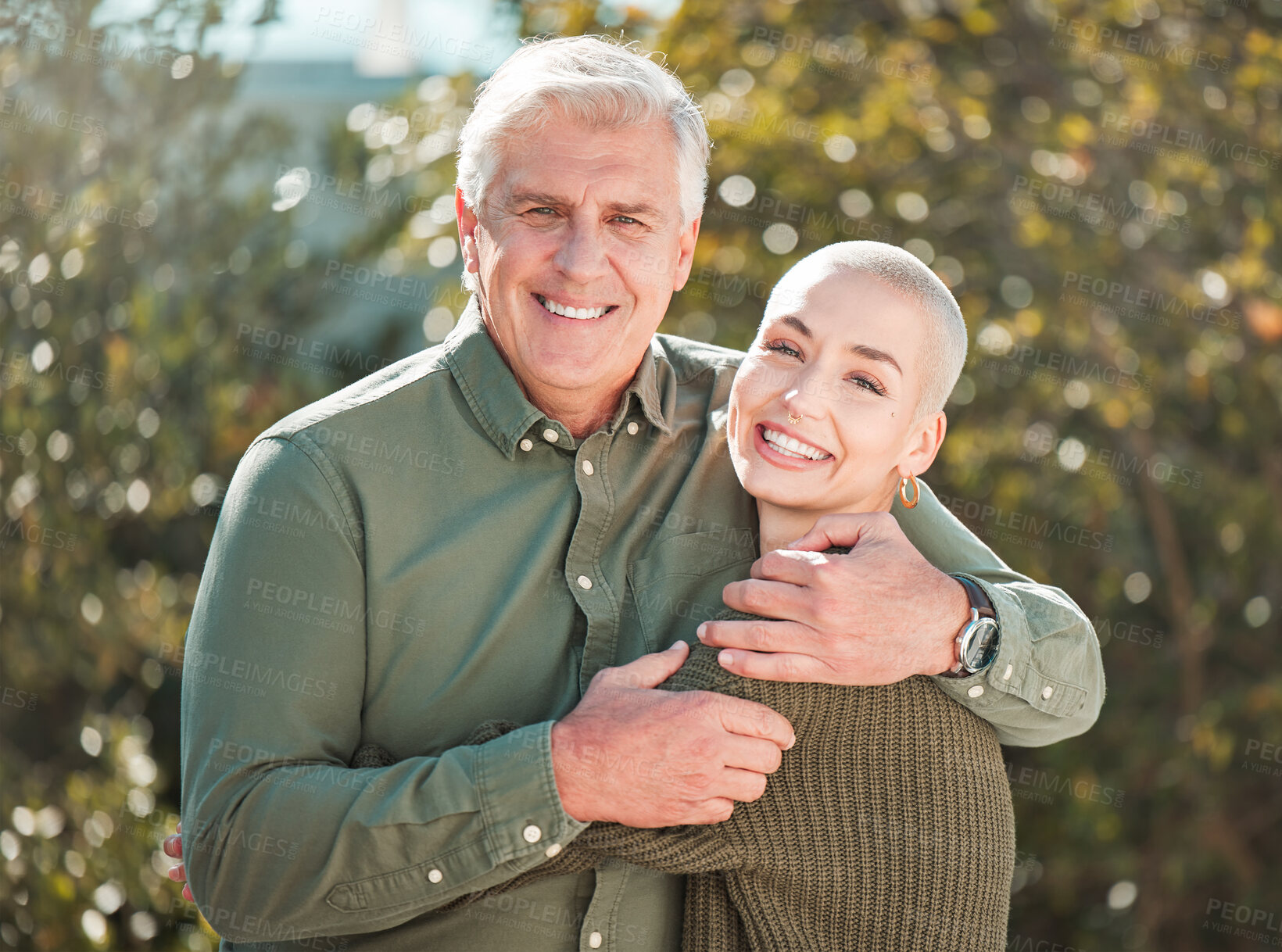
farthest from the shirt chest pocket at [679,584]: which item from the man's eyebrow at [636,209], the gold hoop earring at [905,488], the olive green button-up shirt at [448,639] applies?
the man's eyebrow at [636,209]

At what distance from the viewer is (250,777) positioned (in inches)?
61.7

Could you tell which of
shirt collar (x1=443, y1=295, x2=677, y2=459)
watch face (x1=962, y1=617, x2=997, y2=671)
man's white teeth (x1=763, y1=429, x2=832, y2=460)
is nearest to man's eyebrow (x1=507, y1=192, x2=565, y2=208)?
shirt collar (x1=443, y1=295, x2=677, y2=459)

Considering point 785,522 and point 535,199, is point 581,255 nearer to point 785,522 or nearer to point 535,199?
point 535,199

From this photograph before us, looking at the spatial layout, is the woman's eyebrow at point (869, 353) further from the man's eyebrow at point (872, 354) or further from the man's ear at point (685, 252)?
the man's ear at point (685, 252)

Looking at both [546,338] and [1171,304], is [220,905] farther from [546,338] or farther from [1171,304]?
[1171,304]

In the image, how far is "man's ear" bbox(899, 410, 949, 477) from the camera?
186cm

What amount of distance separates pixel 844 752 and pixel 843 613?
20 cm

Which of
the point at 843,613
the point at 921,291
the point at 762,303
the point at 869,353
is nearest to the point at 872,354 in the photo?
the point at 869,353

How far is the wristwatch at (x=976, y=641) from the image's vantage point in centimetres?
174

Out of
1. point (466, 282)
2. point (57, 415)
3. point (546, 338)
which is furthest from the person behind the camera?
point (57, 415)

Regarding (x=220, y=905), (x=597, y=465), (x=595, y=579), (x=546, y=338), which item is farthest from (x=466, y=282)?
(x=220, y=905)

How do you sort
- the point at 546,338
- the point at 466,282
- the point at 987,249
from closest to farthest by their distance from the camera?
the point at 546,338
the point at 466,282
the point at 987,249

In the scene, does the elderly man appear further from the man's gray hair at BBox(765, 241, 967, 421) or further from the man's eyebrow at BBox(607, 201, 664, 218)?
the man's gray hair at BBox(765, 241, 967, 421)

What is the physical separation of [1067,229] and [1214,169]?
0.47 m
